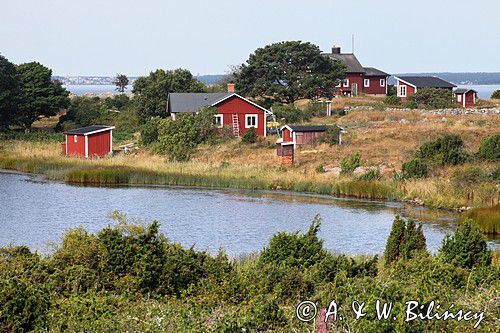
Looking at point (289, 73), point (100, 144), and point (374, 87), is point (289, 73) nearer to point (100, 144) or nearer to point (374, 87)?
point (374, 87)

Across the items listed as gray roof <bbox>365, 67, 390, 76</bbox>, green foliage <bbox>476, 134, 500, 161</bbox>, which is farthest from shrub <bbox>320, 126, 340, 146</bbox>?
gray roof <bbox>365, 67, 390, 76</bbox>

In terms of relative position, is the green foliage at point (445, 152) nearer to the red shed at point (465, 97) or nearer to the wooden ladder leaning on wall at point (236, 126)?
the wooden ladder leaning on wall at point (236, 126)

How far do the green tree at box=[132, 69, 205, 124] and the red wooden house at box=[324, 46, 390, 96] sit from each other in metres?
15.5

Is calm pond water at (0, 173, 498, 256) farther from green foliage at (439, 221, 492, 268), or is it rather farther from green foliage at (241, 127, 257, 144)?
green foliage at (241, 127, 257, 144)

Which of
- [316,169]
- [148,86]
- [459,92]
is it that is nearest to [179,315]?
[316,169]

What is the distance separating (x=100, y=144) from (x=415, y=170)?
65.7ft

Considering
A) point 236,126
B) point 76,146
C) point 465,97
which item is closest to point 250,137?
point 236,126

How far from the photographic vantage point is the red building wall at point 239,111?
55.0 meters

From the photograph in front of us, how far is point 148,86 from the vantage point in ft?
218

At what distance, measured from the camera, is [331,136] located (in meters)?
47.3

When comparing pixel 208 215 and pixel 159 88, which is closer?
pixel 208 215

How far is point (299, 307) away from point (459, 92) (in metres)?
62.6

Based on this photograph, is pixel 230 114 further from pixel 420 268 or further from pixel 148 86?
pixel 420 268

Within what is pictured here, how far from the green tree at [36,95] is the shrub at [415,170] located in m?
33.9
